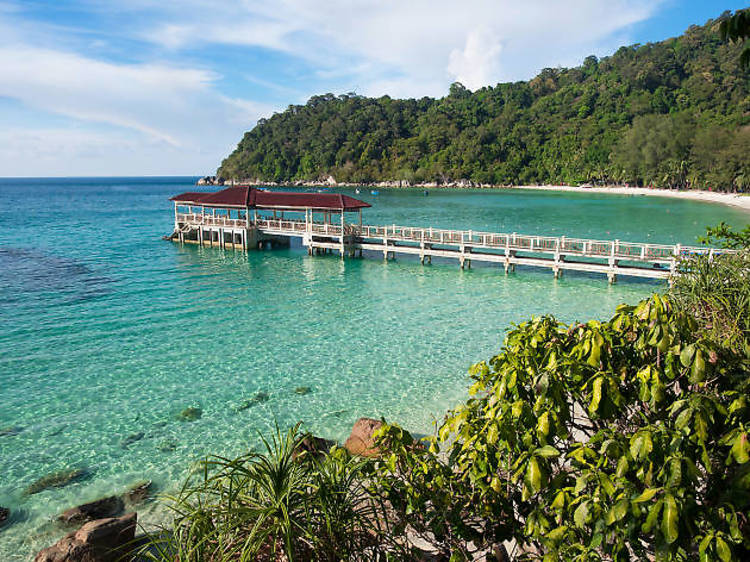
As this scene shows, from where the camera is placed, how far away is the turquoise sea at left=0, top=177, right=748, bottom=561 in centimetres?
970

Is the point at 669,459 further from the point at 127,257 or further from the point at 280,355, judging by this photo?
the point at 127,257

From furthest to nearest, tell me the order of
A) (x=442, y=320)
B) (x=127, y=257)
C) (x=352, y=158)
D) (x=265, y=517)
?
1. (x=352, y=158)
2. (x=127, y=257)
3. (x=442, y=320)
4. (x=265, y=517)

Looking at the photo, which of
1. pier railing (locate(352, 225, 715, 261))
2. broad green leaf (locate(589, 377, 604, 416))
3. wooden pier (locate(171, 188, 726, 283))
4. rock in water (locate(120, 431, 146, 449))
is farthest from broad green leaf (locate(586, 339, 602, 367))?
wooden pier (locate(171, 188, 726, 283))

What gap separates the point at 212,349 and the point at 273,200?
21.1 metres

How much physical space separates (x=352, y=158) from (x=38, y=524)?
156 metres

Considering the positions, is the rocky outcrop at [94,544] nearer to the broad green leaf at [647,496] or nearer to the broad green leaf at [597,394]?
the broad green leaf at [597,394]

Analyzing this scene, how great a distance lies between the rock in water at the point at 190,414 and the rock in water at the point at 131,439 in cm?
91

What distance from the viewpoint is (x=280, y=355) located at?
14594 millimetres

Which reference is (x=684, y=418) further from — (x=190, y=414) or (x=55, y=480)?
(x=190, y=414)

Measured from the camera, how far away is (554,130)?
5349 inches

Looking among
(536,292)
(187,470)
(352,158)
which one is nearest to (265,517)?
(187,470)

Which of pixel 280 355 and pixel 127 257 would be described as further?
pixel 127 257

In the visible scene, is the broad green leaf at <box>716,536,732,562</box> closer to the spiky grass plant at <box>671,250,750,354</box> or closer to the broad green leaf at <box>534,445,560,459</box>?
the broad green leaf at <box>534,445,560,459</box>

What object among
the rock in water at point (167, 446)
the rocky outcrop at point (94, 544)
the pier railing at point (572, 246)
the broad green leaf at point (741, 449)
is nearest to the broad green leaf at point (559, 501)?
the broad green leaf at point (741, 449)
